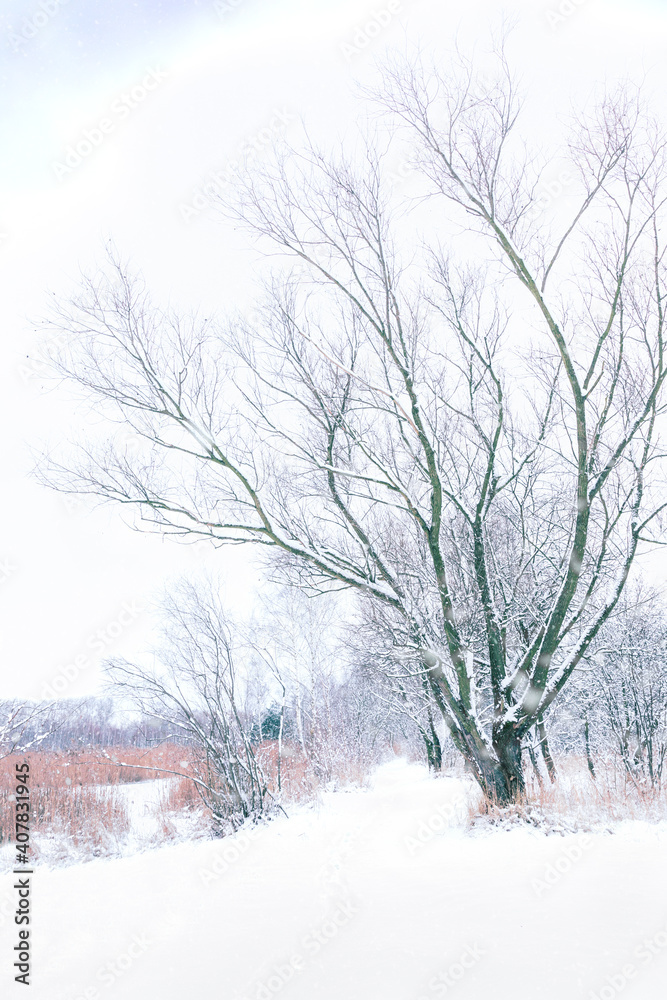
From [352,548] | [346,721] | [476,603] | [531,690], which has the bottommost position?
[346,721]

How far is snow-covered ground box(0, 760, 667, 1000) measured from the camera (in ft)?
8.91

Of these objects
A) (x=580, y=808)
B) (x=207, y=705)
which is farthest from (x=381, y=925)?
(x=207, y=705)

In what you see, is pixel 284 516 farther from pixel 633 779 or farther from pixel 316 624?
pixel 316 624

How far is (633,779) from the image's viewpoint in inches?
266

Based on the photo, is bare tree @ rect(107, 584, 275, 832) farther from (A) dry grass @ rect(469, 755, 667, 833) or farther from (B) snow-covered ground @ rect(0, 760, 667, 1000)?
(A) dry grass @ rect(469, 755, 667, 833)

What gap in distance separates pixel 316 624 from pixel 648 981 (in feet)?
51.3

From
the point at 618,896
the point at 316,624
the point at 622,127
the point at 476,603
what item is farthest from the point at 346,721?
the point at 622,127

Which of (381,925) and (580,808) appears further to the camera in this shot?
(580,808)

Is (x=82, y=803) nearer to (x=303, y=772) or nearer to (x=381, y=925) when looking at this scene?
(x=303, y=772)

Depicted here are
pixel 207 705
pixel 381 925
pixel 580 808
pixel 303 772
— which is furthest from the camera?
pixel 303 772

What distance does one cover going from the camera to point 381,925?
3.42m

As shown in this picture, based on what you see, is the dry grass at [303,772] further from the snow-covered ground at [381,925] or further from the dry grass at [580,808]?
the dry grass at [580,808]

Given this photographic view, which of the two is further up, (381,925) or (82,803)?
(381,925)

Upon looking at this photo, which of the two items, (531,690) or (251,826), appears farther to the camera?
(251,826)
